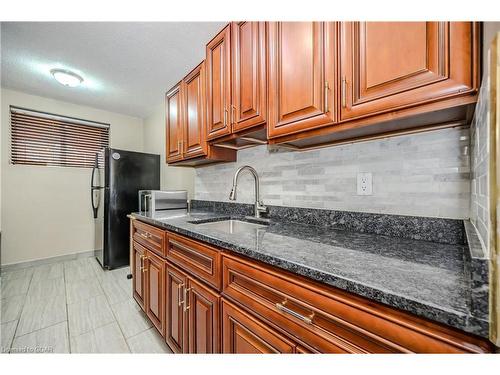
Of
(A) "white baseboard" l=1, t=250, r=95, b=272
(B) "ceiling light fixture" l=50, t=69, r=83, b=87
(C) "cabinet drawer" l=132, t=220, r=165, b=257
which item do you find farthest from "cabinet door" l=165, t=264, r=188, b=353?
(A) "white baseboard" l=1, t=250, r=95, b=272

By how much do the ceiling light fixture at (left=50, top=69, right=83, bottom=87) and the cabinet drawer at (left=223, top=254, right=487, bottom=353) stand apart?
2.85 meters

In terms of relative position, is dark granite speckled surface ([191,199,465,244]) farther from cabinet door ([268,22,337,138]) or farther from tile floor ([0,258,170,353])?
tile floor ([0,258,170,353])

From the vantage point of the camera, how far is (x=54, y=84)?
8.84ft

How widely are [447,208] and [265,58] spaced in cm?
113

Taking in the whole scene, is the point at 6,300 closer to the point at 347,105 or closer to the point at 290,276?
the point at 290,276

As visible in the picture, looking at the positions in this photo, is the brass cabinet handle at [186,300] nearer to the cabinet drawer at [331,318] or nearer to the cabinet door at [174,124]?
the cabinet drawer at [331,318]

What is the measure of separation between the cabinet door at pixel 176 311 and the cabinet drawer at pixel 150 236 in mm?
179

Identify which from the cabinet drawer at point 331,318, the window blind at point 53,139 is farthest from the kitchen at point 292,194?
the window blind at point 53,139

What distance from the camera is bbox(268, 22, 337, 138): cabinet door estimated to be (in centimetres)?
94

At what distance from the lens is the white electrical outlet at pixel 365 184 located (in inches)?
44.5

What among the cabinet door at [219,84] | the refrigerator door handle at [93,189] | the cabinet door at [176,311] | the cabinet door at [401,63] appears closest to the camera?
the cabinet door at [401,63]

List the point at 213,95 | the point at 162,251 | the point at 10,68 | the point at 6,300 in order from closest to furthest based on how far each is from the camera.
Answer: the point at 162,251, the point at 213,95, the point at 6,300, the point at 10,68
